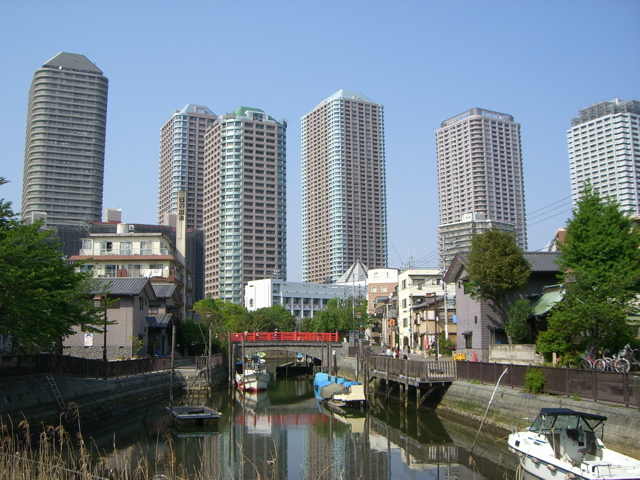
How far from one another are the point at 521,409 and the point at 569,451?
9041 mm

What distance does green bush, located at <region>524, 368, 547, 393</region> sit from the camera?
29453 mm

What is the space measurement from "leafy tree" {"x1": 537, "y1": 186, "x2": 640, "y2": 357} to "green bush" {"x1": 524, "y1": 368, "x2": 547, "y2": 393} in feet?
12.9

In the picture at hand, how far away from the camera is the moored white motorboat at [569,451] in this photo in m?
18.3

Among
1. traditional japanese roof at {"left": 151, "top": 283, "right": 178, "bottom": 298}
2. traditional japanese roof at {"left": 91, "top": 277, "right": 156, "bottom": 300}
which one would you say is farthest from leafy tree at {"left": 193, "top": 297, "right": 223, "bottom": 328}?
traditional japanese roof at {"left": 91, "top": 277, "right": 156, "bottom": 300}

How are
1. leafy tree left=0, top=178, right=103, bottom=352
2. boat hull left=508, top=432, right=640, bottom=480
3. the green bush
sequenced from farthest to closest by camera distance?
1. the green bush
2. leafy tree left=0, top=178, right=103, bottom=352
3. boat hull left=508, top=432, right=640, bottom=480

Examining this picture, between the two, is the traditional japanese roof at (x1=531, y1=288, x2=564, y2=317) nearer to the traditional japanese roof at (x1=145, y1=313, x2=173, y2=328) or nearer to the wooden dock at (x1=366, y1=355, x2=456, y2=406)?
the wooden dock at (x1=366, y1=355, x2=456, y2=406)

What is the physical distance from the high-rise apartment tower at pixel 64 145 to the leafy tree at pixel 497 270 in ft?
543

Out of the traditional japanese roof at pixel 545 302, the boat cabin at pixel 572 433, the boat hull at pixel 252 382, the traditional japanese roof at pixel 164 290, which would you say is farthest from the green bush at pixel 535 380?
the traditional japanese roof at pixel 164 290

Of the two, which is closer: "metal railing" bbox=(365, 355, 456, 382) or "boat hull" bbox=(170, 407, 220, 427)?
"boat hull" bbox=(170, 407, 220, 427)

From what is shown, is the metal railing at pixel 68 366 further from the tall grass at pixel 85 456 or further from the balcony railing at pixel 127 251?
the balcony railing at pixel 127 251

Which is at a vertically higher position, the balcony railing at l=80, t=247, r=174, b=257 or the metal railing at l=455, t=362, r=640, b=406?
the balcony railing at l=80, t=247, r=174, b=257

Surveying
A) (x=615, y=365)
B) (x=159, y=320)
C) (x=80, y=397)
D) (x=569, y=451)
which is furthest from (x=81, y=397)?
(x=159, y=320)

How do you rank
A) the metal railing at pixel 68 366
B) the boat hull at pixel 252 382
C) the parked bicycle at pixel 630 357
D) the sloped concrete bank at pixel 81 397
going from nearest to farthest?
the sloped concrete bank at pixel 81 397, the metal railing at pixel 68 366, the parked bicycle at pixel 630 357, the boat hull at pixel 252 382

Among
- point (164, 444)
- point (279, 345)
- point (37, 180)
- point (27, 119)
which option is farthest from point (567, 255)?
point (27, 119)
